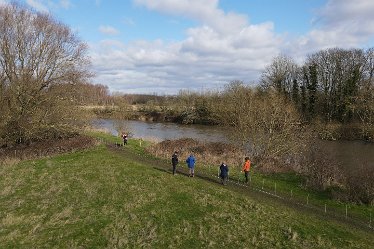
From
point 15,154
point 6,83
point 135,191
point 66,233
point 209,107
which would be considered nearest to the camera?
point 66,233

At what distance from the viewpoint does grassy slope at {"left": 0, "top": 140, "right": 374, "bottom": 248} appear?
1552cm

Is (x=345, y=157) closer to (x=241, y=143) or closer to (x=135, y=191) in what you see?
(x=241, y=143)

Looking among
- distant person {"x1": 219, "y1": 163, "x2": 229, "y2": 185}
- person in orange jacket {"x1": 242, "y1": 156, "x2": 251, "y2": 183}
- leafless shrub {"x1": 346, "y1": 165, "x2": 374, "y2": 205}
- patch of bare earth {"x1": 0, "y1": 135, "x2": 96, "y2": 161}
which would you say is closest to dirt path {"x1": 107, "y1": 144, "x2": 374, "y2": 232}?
distant person {"x1": 219, "y1": 163, "x2": 229, "y2": 185}

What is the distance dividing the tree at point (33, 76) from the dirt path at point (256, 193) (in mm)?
9561

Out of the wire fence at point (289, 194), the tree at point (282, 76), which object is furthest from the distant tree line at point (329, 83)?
the wire fence at point (289, 194)

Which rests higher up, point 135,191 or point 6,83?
point 6,83

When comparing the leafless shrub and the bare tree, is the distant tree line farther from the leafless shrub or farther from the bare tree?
the leafless shrub

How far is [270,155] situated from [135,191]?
1316 centimetres

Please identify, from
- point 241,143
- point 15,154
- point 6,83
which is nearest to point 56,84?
point 6,83

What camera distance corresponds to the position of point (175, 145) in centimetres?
3369

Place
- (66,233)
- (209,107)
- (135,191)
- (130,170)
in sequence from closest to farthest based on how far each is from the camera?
(66,233) → (135,191) → (130,170) → (209,107)

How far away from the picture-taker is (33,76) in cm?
3697

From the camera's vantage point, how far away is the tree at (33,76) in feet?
116

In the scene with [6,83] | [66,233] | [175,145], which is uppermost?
[6,83]
